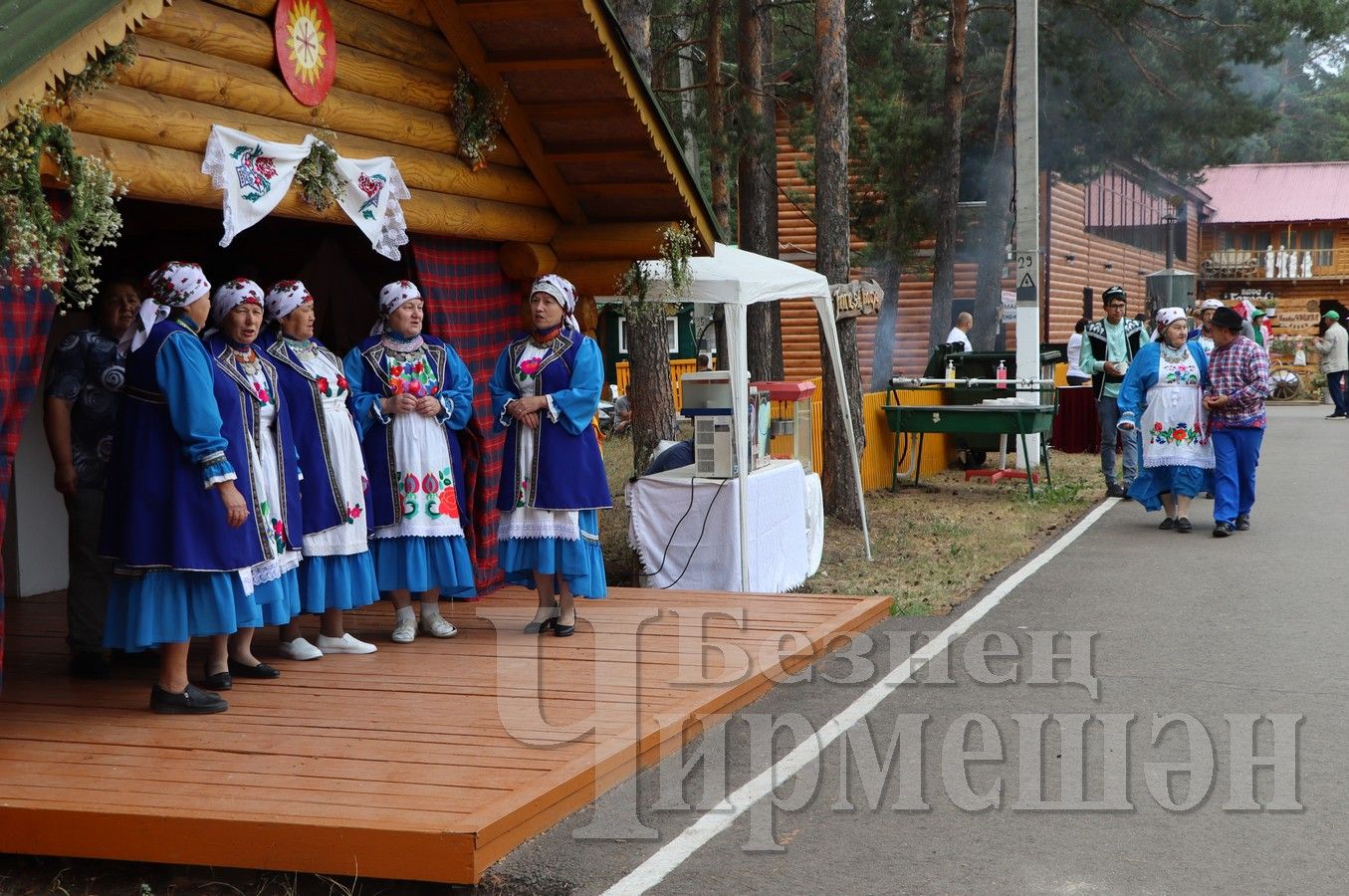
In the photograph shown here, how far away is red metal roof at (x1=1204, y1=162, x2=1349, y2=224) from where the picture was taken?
51406mm

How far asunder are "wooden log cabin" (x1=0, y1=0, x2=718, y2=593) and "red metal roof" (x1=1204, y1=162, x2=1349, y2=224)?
46363 mm

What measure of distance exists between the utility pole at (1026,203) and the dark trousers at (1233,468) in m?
4.23

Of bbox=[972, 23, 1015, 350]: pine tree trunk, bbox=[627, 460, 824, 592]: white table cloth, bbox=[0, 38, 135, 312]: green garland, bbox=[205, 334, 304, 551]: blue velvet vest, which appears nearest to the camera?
bbox=[0, 38, 135, 312]: green garland

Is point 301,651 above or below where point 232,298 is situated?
below

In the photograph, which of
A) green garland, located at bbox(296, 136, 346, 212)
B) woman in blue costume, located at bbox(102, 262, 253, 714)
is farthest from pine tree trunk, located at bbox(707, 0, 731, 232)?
woman in blue costume, located at bbox(102, 262, 253, 714)

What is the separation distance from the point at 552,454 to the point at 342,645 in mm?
1468

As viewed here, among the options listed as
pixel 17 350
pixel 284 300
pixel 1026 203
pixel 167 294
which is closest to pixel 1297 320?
pixel 1026 203

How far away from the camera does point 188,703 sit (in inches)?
245

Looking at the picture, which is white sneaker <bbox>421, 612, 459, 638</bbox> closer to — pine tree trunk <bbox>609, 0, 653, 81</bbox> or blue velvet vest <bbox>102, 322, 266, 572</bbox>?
blue velvet vest <bbox>102, 322, 266, 572</bbox>

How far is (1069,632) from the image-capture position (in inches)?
337

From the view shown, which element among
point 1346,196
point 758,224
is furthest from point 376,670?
point 1346,196

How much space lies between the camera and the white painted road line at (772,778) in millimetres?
4766

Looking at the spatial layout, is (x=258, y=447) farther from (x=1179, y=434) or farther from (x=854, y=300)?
(x=1179, y=434)

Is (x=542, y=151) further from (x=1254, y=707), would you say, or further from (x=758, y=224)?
(x=758, y=224)
